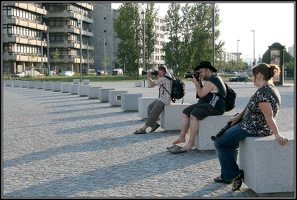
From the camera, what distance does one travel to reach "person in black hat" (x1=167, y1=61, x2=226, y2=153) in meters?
7.60

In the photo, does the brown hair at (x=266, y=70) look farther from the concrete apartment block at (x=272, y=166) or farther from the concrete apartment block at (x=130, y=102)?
the concrete apartment block at (x=130, y=102)

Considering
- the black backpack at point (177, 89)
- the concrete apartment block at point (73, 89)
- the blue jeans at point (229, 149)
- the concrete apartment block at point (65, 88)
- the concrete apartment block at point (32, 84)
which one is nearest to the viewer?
the blue jeans at point (229, 149)

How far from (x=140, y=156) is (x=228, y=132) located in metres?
2.45

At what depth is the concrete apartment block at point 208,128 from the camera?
8.14 metres

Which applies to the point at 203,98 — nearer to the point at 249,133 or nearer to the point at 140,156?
the point at 140,156

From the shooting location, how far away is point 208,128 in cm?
820

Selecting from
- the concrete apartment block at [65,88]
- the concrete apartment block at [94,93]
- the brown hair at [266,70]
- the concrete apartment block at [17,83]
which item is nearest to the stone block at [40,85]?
the concrete apartment block at [17,83]

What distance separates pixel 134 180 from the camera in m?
6.12

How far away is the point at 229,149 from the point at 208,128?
92.4 inches

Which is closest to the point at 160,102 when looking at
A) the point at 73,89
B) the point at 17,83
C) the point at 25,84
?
the point at 73,89

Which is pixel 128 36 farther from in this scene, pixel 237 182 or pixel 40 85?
pixel 237 182

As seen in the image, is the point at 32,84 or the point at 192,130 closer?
the point at 192,130

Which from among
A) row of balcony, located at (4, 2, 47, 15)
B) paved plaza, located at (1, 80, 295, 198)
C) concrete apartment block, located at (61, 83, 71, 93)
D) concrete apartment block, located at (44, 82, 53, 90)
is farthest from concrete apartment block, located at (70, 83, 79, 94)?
row of balcony, located at (4, 2, 47, 15)

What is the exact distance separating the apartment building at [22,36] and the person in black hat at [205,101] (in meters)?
76.2
